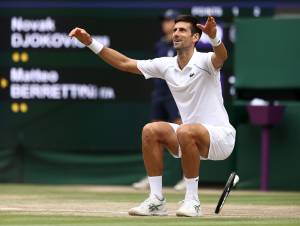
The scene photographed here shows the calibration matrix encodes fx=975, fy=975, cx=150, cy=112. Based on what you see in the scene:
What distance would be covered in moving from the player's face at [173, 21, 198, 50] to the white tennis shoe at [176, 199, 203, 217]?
1310mm

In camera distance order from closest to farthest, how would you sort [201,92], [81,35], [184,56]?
[201,92], [184,56], [81,35]

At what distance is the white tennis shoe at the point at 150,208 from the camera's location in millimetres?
7875

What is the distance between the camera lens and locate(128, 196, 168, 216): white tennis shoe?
7.88 metres

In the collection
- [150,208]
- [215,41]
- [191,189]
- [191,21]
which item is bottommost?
[150,208]

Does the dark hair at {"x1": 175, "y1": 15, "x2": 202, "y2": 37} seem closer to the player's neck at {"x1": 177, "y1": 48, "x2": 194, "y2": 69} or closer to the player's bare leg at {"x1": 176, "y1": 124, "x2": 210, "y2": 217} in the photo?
the player's neck at {"x1": 177, "y1": 48, "x2": 194, "y2": 69}

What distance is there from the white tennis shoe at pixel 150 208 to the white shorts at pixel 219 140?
0.45 m

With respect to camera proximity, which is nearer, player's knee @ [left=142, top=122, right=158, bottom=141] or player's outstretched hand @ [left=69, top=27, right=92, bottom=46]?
player's knee @ [left=142, top=122, right=158, bottom=141]

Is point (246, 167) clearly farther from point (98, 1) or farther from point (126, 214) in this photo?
point (126, 214)

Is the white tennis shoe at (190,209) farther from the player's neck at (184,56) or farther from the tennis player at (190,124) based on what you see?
the player's neck at (184,56)

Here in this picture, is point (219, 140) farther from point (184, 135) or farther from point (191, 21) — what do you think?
point (191, 21)

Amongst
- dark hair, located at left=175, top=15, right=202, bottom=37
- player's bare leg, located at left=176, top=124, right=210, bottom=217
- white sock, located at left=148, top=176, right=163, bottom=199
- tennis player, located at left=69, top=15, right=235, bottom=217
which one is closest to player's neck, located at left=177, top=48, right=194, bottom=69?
tennis player, located at left=69, top=15, right=235, bottom=217

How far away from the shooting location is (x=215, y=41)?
7.74m

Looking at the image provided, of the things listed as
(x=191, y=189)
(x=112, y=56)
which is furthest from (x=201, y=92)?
(x=112, y=56)

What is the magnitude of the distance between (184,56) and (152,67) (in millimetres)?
371
